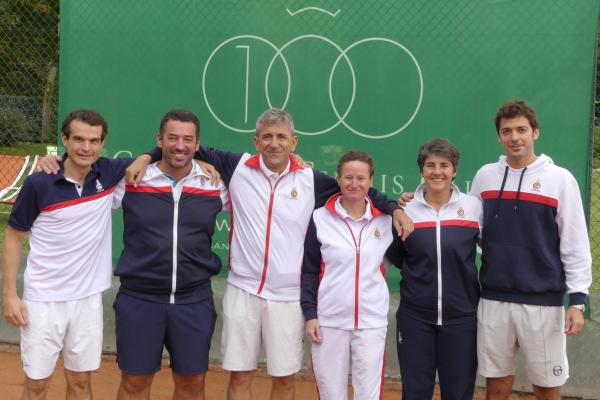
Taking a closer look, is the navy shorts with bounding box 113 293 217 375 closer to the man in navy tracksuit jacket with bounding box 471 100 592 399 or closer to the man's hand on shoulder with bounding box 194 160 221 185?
the man's hand on shoulder with bounding box 194 160 221 185

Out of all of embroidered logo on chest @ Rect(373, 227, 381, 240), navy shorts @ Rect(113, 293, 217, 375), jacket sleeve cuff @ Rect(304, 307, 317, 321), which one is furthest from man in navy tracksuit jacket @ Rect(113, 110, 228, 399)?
embroidered logo on chest @ Rect(373, 227, 381, 240)

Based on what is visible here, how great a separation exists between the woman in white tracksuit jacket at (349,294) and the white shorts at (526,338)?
527mm

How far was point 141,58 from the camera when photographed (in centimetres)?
559

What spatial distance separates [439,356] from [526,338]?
0.45 meters

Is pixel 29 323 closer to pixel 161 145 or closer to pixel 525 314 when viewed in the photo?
pixel 161 145

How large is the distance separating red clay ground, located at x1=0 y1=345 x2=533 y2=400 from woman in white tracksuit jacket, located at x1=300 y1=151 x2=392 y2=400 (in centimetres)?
145

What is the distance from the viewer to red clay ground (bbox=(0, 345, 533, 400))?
4961 millimetres

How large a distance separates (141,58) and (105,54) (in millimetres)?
299

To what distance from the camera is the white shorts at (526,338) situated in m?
3.68

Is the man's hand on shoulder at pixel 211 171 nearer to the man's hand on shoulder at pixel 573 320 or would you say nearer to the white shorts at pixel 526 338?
the white shorts at pixel 526 338

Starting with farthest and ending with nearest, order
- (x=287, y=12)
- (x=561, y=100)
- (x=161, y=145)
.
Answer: (x=287, y=12) < (x=561, y=100) < (x=161, y=145)

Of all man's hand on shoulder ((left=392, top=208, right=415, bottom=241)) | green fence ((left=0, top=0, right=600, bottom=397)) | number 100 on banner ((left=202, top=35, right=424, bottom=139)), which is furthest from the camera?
number 100 on banner ((left=202, top=35, right=424, bottom=139))

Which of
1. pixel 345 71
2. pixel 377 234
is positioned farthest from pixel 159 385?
pixel 345 71

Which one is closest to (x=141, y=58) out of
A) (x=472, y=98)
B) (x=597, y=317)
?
(x=472, y=98)
